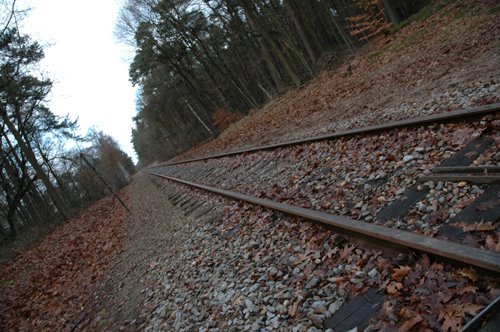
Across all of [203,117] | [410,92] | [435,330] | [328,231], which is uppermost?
[203,117]

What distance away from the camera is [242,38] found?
30500mm

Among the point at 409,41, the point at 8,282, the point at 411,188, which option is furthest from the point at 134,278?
the point at 409,41

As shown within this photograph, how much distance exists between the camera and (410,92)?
7.54 metres

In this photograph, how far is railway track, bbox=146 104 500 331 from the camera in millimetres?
2672

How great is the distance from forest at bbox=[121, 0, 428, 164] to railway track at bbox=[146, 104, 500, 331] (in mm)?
13811

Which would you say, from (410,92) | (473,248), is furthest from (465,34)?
(473,248)

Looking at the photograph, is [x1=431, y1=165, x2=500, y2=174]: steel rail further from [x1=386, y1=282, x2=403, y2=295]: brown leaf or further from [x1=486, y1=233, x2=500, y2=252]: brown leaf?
[x1=386, y1=282, x2=403, y2=295]: brown leaf

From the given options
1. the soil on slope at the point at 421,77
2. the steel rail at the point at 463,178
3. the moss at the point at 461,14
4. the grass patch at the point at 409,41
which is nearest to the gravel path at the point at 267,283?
the steel rail at the point at 463,178

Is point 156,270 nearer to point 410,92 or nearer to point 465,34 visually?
point 410,92

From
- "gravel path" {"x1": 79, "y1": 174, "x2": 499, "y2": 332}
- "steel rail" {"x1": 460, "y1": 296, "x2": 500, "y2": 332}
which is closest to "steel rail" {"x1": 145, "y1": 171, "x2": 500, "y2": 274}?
"gravel path" {"x1": 79, "y1": 174, "x2": 499, "y2": 332}

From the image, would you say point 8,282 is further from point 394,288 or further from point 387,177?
point 394,288

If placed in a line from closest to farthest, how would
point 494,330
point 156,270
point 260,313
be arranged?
point 494,330 < point 260,313 < point 156,270

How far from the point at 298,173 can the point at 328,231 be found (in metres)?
2.47

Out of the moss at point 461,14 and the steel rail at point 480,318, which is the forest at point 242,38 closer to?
the moss at point 461,14
